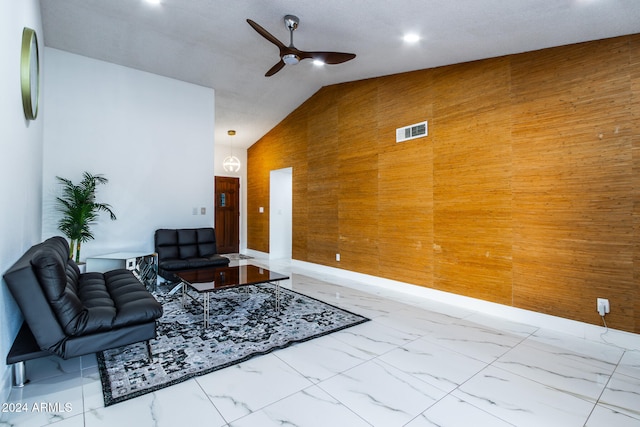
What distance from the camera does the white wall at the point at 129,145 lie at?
430 cm

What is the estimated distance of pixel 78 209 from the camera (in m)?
4.11

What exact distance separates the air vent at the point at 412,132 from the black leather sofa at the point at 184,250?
3.33 m

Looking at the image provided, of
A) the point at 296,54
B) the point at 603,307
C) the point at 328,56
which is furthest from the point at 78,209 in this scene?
the point at 603,307

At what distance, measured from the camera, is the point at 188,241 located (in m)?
5.05

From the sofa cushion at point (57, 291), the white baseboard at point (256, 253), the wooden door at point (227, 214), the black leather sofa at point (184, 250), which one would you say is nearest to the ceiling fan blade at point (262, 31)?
the sofa cushion at point (57, 291)

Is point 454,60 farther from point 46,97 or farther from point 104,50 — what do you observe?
point 46,97

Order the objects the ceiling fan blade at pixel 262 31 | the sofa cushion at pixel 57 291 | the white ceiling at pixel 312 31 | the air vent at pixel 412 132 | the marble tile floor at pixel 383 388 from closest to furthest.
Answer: the marble tile floor at pixel 383 388
the sofa cushion at pixel 57 291
the white ceiling at pixel 312 31
the ceiling fan blade at pixel 262 31
the air vent at pixel 412 132

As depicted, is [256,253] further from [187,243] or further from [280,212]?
[187,243]

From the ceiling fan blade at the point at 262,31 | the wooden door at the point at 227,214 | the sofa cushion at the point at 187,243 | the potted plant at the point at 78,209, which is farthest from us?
the wooden door at the point at 227,214

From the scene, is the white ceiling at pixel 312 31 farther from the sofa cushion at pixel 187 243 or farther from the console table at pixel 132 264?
the console table at pixel 132 264

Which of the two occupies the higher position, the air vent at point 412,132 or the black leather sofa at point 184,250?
the air vent at point 412,132

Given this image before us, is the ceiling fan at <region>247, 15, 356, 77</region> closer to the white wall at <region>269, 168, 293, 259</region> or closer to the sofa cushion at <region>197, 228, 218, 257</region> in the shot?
the sofa cushion at <region>197, 228, 218, 257</region>

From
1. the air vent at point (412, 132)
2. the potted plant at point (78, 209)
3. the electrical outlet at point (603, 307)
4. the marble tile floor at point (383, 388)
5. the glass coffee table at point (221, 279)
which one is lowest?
the marble tile floor at point (383, 388)

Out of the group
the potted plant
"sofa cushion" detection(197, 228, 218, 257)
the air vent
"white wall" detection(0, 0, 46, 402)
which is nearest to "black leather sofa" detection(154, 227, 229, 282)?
"sofa cushion" detection(197, 228, 218, 257)
